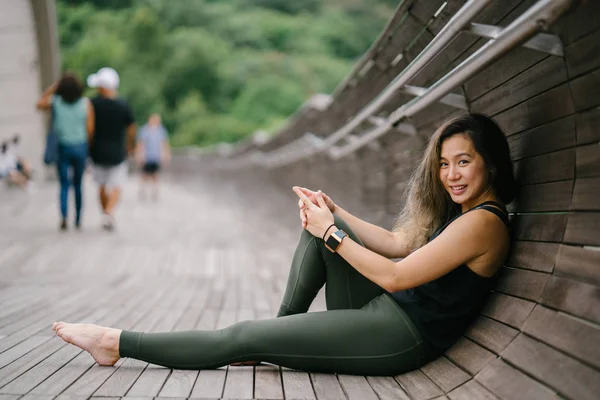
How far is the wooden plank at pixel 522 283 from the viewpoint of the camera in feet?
6.68

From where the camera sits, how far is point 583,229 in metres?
1.84

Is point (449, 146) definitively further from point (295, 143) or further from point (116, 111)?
point (295, 143)

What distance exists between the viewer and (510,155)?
2375 mm

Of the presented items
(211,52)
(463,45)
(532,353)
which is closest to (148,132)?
(463,45)

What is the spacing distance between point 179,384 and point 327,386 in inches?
20.0

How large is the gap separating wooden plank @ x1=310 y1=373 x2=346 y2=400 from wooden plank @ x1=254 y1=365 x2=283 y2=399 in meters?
0.12

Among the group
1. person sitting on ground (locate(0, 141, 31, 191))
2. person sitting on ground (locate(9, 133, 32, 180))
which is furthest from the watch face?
person sitting on ground (locate(9, 133, 32, 180))

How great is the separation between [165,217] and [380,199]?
4.83 meters

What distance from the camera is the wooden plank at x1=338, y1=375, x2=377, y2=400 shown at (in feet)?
7.20

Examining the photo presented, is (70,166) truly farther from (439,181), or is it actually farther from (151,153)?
(439,181)

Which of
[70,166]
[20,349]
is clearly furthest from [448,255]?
[70,166]

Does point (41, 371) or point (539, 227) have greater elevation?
point (539, 227)

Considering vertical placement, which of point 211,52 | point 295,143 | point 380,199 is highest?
point 211,52

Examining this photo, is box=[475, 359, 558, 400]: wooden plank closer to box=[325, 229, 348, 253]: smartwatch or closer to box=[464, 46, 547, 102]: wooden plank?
box=[325, 229, 348, 253]: smartwatch
